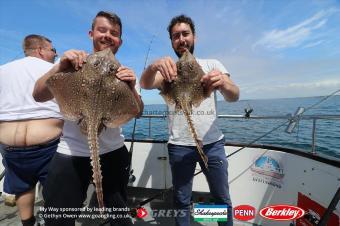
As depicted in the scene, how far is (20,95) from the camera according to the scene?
3230 millimetres

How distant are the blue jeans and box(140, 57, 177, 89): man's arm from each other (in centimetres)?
90

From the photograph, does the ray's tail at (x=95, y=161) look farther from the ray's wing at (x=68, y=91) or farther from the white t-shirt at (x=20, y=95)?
the white t-shirt at (x=20, y=95)

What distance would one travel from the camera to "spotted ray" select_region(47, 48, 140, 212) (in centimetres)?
209

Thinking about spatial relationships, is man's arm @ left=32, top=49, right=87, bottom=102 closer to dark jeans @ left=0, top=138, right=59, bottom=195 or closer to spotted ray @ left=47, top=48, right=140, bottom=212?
spotted ray @ left=47, top=48, right=140, bottom=212

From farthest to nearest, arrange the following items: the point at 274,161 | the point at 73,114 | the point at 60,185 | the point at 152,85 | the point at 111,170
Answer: the point at 274,161
the point at 152,85
the point at 111,170
the point at 60,185
the point at 73,114

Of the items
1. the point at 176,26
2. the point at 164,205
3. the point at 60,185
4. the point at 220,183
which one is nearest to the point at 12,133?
the point at 60,185

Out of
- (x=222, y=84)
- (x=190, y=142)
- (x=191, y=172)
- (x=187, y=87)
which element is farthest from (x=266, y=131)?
(x=187, y=87)

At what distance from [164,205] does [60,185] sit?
10.8ft

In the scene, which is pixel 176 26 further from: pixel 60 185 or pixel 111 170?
pixel 60 185

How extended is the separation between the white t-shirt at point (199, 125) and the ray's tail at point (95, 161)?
4.52ft

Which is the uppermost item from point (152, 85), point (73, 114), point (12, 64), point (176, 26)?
point (176, 26)

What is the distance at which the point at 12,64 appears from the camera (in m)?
3.41

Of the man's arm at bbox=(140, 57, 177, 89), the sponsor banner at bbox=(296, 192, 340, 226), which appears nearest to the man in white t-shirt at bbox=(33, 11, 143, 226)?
the man's arm at bbox=(140, 57, 177, 89)

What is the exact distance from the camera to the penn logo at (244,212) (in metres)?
4.59
